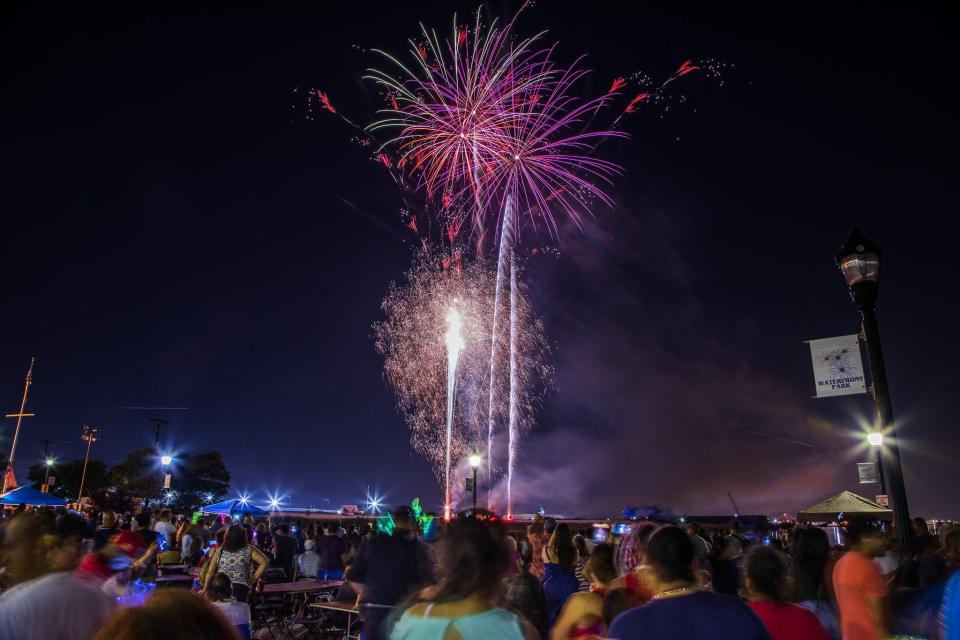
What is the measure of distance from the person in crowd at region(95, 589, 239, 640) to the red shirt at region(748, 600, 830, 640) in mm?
3312

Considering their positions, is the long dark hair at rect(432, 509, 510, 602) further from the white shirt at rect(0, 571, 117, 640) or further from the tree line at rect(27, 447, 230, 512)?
the tree line at rect(27, 447, 230, 512)

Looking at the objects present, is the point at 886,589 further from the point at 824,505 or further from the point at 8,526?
the point at 824,505

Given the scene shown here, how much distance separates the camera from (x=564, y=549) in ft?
21.1

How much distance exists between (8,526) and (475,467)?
21.0 meters

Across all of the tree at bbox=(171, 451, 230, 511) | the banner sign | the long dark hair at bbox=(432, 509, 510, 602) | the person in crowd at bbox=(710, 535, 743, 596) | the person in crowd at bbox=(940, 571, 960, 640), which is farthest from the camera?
the tree at bbox=(171, 451, 230, 511)

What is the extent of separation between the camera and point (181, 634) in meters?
1.61

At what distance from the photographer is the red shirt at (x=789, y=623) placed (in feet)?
12.6

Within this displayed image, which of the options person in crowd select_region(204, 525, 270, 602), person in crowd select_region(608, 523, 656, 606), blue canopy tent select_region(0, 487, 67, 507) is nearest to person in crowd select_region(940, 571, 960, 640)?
person in crowd select_region(608, 523, 656, 606)

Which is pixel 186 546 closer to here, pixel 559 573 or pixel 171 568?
pixel 171 568

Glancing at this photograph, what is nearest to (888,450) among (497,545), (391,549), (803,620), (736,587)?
(736,587)

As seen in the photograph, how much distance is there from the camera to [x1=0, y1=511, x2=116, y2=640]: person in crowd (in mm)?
3373

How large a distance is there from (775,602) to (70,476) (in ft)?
326

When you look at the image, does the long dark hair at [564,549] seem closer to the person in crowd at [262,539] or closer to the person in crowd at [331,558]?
the person in crowd at [331,558]

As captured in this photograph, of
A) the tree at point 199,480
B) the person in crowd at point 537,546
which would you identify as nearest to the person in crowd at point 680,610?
the person in crowd at point 537,546
